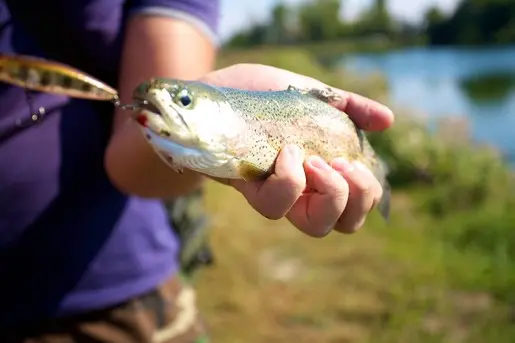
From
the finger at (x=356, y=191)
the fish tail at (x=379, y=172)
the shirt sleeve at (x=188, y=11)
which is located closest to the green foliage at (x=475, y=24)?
the shirt sleeve at (x=188, y=11)

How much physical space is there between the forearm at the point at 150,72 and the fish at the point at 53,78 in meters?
0.27

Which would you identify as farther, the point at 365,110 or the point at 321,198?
the point at 365,110

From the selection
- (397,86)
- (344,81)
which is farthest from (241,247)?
(397,86)

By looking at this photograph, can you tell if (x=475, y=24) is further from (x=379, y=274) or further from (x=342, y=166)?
(x=342, y=166)

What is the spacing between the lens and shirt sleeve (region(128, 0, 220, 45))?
1.70 m

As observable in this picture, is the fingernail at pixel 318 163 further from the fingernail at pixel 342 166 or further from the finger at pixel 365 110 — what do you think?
the finger at pixel 365 110

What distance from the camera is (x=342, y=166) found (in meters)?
1.24

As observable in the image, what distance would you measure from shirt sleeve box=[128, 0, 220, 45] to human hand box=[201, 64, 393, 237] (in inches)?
16.3

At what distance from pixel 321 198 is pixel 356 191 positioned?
117 mm

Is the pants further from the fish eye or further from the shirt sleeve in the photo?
the fish eye

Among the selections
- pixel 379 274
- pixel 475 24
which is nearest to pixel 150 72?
pixel 379 274

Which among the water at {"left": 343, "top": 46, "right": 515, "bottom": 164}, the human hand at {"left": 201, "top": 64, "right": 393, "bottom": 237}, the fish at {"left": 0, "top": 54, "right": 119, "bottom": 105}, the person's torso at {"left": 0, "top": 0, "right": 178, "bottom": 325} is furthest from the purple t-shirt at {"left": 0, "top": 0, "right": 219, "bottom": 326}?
the water at {"left": 343, "top": 46, "right": 515, "bottom": 164}

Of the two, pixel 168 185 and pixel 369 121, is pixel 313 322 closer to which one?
pixel 168 185

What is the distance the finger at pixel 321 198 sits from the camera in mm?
1147
